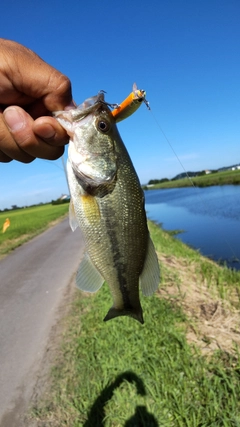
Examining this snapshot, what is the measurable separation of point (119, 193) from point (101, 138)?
37 centimetres

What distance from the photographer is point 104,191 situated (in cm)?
219

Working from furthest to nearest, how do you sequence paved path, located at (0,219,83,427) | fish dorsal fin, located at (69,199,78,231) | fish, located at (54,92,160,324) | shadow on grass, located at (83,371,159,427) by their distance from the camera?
paved path, located at (0,219,83,427)
shadow on grass, located at (83,371,159,427)
fish dorsal fin, located at (69,199,78,231)
fish, located at (54,92,160,324)

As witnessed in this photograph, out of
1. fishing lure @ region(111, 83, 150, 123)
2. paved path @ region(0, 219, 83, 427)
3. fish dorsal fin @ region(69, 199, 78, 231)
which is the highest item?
fishing lure @ region(111, 83, 150, 123)

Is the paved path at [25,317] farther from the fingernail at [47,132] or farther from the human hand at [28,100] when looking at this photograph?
the fingernail at [47,132]

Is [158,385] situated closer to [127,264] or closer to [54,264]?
[127,264]

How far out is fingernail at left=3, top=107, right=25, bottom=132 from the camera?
6.68ft

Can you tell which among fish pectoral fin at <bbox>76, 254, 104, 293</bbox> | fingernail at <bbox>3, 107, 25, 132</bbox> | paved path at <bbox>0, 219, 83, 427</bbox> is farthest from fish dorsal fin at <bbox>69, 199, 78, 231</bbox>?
paved path at <bbox>0, 219, 83, 427</bbox>

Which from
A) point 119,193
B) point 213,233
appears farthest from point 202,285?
point 213,233

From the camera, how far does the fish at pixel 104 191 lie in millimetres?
2168

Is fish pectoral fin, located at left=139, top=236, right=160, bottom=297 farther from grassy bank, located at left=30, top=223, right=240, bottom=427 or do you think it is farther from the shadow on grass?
the shadow on grass

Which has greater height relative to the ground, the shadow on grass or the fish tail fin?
the fish tail fin

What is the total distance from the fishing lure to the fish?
0.07 meters

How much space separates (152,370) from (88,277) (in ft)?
9.20

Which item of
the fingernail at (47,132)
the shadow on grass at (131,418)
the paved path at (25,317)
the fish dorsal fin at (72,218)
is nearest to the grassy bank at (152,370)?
the shadow on grass at (131,418)
